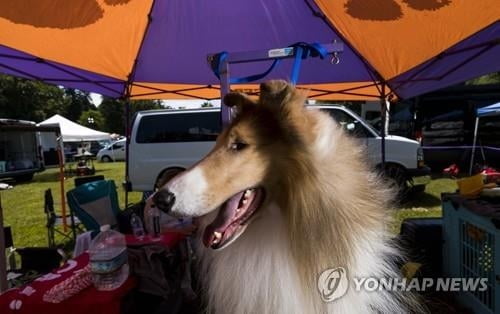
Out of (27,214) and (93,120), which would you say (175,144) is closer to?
(27,214)

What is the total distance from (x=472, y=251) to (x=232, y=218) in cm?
235

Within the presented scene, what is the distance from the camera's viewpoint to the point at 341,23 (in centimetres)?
357

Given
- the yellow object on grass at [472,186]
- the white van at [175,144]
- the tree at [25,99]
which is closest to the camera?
the yellow object on grass at [472,186]

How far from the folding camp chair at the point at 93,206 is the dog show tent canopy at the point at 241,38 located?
4.65 feet

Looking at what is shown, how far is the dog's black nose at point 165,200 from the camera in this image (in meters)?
1.36

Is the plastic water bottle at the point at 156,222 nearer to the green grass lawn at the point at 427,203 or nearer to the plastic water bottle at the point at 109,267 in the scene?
the plastic water bottle at the point at 109,267

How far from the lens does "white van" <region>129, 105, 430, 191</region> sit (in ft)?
29.8

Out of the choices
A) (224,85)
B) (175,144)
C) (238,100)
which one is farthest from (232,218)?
(175,144)

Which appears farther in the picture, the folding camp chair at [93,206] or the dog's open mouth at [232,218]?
the folding camp chair at [93,206]

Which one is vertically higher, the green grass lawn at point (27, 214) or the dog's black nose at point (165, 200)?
the dog's black nose at point (165, 200)

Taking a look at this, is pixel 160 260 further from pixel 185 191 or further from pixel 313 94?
pixel 313 94

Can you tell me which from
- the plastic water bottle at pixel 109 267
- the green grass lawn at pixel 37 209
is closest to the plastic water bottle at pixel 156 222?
the plastic water bottle at pixel 109 267

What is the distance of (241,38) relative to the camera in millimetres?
4191

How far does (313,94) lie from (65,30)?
3690 millimetres
